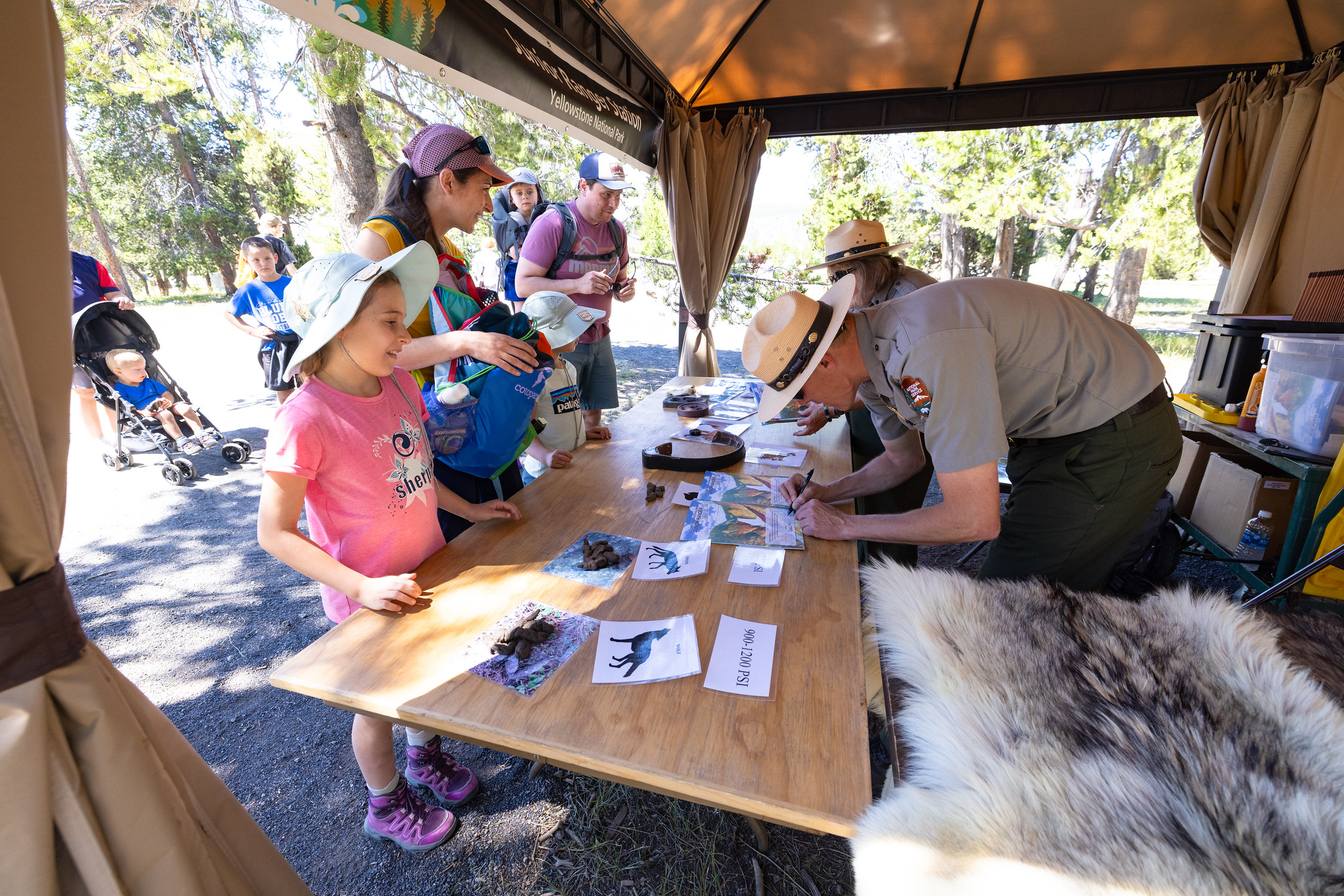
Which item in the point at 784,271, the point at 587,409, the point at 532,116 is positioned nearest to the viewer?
the point at 532,116

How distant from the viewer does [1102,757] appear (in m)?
0.83

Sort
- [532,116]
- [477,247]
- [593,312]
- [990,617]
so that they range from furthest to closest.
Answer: [477,247], [532,116], [593,312], [990,617]

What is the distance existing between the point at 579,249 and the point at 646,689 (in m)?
3.06

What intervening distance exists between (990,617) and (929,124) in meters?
5.40

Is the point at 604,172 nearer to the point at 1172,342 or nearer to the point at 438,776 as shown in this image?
the point at 438,776

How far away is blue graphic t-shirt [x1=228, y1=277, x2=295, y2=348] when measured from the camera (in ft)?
17.0

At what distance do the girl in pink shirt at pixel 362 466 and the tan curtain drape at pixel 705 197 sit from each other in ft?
14.2

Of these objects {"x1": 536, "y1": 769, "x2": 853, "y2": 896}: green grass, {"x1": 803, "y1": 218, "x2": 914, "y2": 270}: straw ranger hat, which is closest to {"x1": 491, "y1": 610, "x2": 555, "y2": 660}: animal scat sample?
{"x1": 536, "y1": 769, "x2": 853, "y2": 896}: green grass

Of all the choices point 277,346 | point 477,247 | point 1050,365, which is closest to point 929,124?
point 1050,365

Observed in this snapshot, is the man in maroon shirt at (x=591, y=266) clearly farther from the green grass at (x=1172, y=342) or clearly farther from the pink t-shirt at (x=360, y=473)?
the green grass at (x=1172, y=342)

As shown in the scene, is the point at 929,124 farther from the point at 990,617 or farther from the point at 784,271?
the point at 784,271

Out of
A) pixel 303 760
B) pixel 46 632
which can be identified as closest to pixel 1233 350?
pixel 46 632

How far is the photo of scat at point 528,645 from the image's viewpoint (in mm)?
1172

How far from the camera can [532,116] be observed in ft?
11.0
